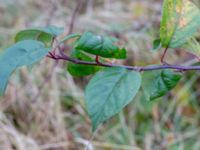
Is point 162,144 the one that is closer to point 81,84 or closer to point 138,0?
point 81,84

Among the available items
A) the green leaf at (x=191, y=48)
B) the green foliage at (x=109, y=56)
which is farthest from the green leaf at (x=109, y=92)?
the green leaf at (x=191, y=48)

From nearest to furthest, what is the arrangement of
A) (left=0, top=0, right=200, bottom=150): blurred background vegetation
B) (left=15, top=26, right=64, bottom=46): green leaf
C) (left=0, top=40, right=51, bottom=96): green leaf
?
1. (left=0, top=40, right=51, bottom=96): green leaf
2. (left=15, top=26, right=64, bottom=46): green leaf
3. (left=0, top=0, right=200, bottom=150): blurred background vegetation

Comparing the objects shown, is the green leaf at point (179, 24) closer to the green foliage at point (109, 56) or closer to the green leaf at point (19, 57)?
the green foliage at point (109, 56)

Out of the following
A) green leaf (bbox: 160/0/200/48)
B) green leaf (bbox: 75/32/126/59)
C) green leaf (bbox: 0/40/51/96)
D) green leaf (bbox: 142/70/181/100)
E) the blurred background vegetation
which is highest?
green leaf (bbox: 160/0/200/48)

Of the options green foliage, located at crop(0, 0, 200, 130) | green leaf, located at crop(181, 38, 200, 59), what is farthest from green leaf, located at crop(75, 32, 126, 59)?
green leaf, located at crop(181, 38, 200, 59)

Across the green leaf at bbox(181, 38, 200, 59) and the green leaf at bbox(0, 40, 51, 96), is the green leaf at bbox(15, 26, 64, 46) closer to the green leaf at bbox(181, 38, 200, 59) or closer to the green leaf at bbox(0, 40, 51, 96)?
the green leaf at bbox(0, 40, 51, 96)

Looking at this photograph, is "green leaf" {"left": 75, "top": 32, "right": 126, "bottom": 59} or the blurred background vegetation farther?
the blurred background vegetation

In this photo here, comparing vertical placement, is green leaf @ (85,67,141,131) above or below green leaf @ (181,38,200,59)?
below
